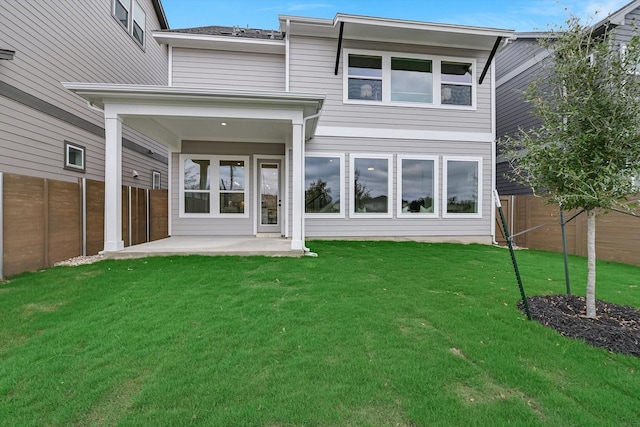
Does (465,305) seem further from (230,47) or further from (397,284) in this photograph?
(230,47)

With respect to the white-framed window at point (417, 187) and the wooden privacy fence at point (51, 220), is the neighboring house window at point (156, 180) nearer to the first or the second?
the wooden privacy fence at point (51, 220)

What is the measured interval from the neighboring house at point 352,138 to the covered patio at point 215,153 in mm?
54

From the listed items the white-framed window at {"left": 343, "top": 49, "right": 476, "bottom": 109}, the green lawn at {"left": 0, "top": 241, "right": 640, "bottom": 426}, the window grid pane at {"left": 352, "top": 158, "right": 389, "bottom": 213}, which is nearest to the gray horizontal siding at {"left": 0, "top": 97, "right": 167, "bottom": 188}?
the green lawn at {"left": 0, "top": 241, "right": 640, "bottom": 426}

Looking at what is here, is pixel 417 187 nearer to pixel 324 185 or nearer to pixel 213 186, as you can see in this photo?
pixel 324 185

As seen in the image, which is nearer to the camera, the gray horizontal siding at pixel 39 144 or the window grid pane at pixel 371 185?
the gray horizontal siding at pixel 39 144

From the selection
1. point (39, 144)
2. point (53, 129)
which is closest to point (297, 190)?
point (39, 144)

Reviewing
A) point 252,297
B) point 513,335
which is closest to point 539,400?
point 513,335

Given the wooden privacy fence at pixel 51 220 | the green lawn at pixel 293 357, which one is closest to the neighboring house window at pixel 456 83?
the green lawn at pixel 293 357

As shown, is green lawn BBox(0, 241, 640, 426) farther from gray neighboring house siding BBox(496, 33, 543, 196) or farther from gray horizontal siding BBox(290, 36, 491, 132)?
gray neighboring house siding BBox(496, 33, 543, 196)

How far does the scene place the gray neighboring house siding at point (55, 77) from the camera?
5.74m

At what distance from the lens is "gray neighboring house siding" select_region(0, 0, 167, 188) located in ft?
18.8

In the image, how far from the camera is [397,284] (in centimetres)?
438

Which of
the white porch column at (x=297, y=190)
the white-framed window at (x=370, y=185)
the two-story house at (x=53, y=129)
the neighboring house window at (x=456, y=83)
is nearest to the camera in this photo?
the two-story house at (x=53, y=129)

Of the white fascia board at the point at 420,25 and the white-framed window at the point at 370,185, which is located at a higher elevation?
the white fascia board at the point at 420,25
